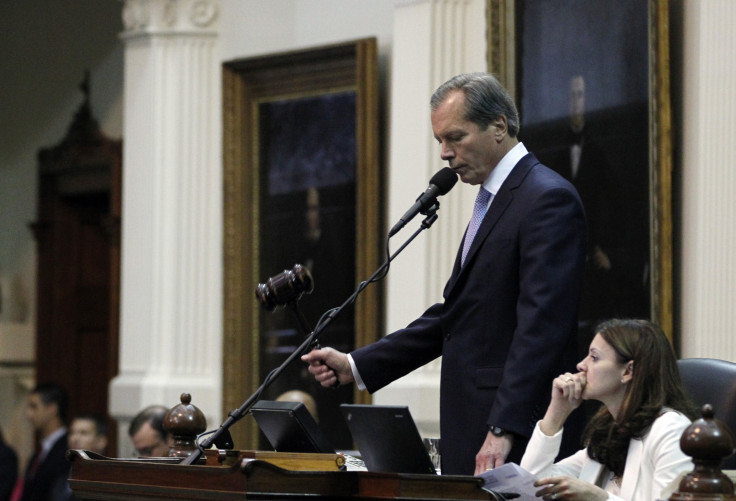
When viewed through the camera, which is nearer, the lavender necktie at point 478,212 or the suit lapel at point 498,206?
the suit lapel at point 498,206

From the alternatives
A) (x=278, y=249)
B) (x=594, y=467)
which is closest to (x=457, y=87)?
(x=594, y=467)

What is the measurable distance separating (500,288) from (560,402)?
436 millimetres

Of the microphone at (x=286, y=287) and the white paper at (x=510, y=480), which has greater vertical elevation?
the microphone at (x=286, y=287)

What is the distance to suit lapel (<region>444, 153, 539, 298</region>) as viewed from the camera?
385 centimetres

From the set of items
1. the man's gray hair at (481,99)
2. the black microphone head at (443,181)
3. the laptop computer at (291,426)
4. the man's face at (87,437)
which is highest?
the man's gray hair at (481,99)

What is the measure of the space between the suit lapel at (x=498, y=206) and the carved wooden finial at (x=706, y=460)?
1288 millimetres

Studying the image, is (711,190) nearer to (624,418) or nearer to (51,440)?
(624,418)

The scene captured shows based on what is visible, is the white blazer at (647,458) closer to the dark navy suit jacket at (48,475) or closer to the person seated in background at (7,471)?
the dark navy suit jacket at (48,475)

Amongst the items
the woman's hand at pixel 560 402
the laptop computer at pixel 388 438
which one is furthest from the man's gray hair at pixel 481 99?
the laptop computer at pixel 388 438

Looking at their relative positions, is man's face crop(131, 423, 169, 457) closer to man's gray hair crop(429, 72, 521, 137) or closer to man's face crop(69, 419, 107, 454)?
man's face crop(69, 419, 107, 454)

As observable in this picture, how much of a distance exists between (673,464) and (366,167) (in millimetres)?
4777

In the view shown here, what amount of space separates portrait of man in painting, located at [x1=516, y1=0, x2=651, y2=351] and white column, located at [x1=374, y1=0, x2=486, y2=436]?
0.51m

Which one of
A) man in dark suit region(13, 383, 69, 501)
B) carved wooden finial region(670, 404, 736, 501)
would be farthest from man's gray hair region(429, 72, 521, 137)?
man in dark suit region(13, 383, 69, 501)

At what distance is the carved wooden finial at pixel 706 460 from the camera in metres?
2.59
